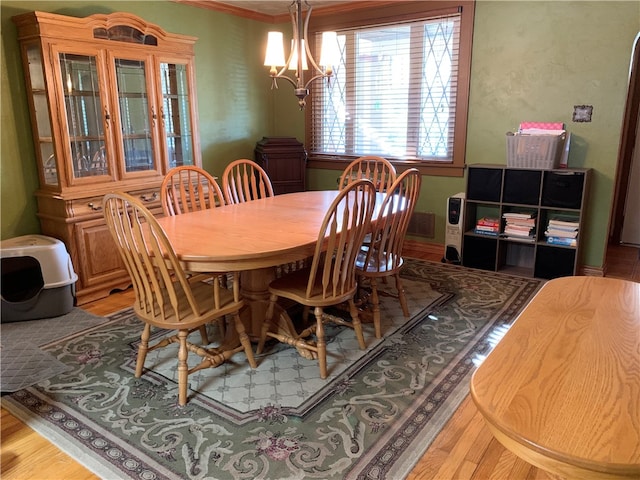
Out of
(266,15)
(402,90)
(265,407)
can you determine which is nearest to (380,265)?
(265,407)

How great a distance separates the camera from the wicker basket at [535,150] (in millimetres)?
3562

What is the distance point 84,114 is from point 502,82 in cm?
325

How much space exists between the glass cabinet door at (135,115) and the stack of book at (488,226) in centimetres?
271

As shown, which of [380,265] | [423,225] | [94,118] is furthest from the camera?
[423,225]

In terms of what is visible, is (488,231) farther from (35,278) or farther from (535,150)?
(35,278)

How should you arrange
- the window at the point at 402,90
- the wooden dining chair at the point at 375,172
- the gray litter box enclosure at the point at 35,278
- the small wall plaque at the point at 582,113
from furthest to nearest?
the window at the point at 402,90 < the small wall plaque at the point at 582,113 < the wooden dining chair at the point at 375,172 < the gray litter box enclosure at the point at 35,278

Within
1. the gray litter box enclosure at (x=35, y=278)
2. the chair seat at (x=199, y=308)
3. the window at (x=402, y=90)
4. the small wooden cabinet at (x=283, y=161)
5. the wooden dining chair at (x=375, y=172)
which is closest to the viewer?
the chair seat at (x=199, y=308)

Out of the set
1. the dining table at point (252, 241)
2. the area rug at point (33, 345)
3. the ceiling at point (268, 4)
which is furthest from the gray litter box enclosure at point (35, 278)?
the ceiling at point (268, 4)

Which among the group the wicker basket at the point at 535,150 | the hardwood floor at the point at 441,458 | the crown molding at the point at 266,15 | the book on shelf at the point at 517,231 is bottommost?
the hardwood floor at the point at 441,458

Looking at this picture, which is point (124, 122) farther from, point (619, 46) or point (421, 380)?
point (619, 46)

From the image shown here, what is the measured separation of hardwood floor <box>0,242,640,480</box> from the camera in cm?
174

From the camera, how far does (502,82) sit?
395cm

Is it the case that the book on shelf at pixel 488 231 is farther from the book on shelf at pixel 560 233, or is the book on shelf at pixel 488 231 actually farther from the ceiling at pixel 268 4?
the ceiling at pixel 268 4

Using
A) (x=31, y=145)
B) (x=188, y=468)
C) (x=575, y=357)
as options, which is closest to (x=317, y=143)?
(x=31, y=145)
